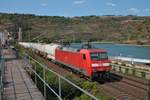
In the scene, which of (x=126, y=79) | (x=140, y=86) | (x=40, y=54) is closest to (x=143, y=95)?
(x=140, y=86)

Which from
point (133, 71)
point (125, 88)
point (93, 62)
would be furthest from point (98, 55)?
point (133, 71)

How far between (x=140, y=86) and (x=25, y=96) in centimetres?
1515

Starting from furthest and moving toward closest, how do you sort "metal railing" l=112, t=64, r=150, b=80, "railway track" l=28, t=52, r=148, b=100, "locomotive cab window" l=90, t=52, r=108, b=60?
"metal railing" l=112, t=64, r=150, b=80, "locomotive cab window" l=90, t=52, r=108, b=60, "railway track" l=28, t=52, r=148, b=100

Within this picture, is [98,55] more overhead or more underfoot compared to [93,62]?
more overhead

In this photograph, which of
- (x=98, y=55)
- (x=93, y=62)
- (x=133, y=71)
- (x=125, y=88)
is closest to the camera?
(x=125, y=88)

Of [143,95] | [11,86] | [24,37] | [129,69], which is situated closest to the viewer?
[11,86]

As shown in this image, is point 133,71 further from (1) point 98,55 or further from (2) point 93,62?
(2) point 93,62

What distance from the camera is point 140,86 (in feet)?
91.1

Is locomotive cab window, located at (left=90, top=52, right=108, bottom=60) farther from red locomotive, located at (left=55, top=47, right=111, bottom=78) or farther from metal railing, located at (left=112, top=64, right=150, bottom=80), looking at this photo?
metal railing, located at (left=112, top=64, right=150, bottom=80)

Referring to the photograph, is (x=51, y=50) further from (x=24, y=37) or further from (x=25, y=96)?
(x=24, y=37)

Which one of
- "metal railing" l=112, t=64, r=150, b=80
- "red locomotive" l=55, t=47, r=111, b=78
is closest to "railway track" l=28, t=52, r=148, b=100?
"red locomotive" l=55, t=47, r=111, b=78

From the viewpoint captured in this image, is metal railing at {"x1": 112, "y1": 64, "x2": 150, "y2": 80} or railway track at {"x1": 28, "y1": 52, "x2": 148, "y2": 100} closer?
railway track at {"x1": 28, "y1": 52, "x2": 148, "y2": 100}

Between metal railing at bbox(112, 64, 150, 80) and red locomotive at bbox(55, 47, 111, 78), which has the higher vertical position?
red locomotive at bbox(55, 47, 111, 78)

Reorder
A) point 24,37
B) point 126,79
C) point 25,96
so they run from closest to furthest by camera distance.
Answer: point 25,96
point 126,79
point 24,37
